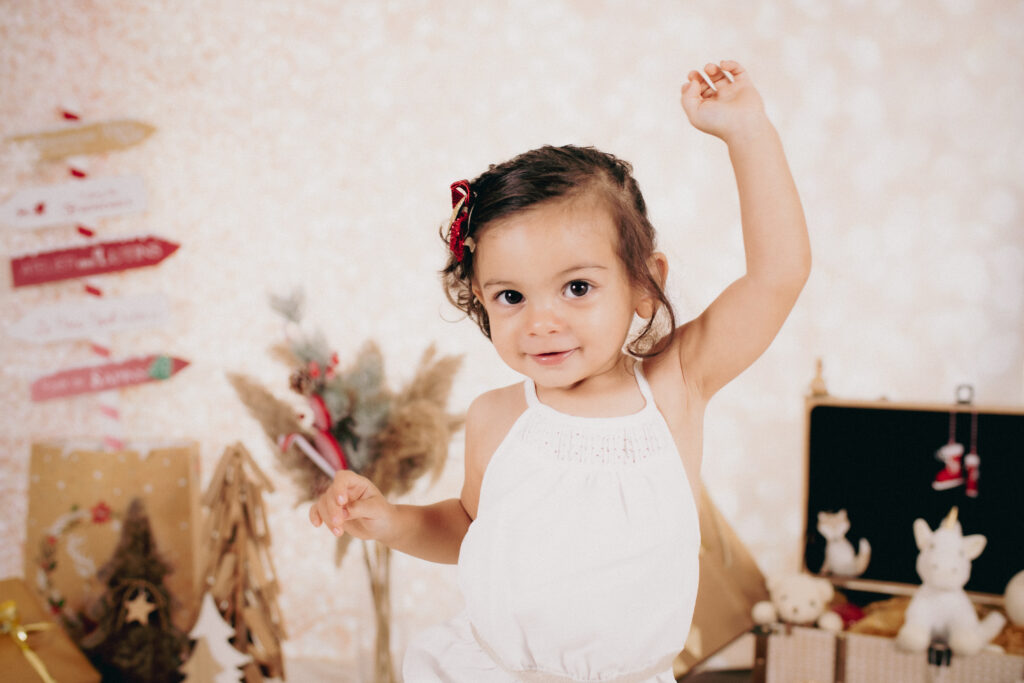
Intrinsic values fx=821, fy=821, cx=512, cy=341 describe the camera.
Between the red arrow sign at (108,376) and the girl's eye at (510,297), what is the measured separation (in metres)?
1.27

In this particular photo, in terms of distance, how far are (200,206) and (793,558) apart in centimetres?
142

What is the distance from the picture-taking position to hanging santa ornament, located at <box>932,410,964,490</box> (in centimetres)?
137

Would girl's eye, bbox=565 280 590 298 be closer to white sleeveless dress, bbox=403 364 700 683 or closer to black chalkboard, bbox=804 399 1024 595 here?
white sleeveless dress, bbox=403 364 700 683

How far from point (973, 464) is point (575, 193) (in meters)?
1.02

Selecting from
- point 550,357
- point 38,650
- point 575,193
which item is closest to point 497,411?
point 550,357

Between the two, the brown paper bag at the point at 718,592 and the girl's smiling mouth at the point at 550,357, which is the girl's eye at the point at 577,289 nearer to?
the girl's smiling mouth at the point at 550,357

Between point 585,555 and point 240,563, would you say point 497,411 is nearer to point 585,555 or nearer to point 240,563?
point 585,555

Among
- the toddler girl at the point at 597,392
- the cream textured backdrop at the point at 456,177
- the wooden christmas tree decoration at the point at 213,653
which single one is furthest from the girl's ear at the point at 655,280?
the wooden christmas tree decoration at the point at 213,653

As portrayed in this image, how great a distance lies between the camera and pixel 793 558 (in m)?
1.60

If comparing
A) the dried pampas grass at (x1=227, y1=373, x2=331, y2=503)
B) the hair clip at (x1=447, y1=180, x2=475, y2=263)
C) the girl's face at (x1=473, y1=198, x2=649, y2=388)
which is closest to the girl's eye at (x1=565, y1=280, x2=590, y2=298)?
the girl's face at (x1=473, y1=198, x2=649, y2=388)

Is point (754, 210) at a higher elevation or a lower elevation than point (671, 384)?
higher

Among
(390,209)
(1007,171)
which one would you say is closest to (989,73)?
(1007,171)

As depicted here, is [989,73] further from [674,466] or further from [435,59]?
[674,466]

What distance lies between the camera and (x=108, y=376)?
5.93ft
